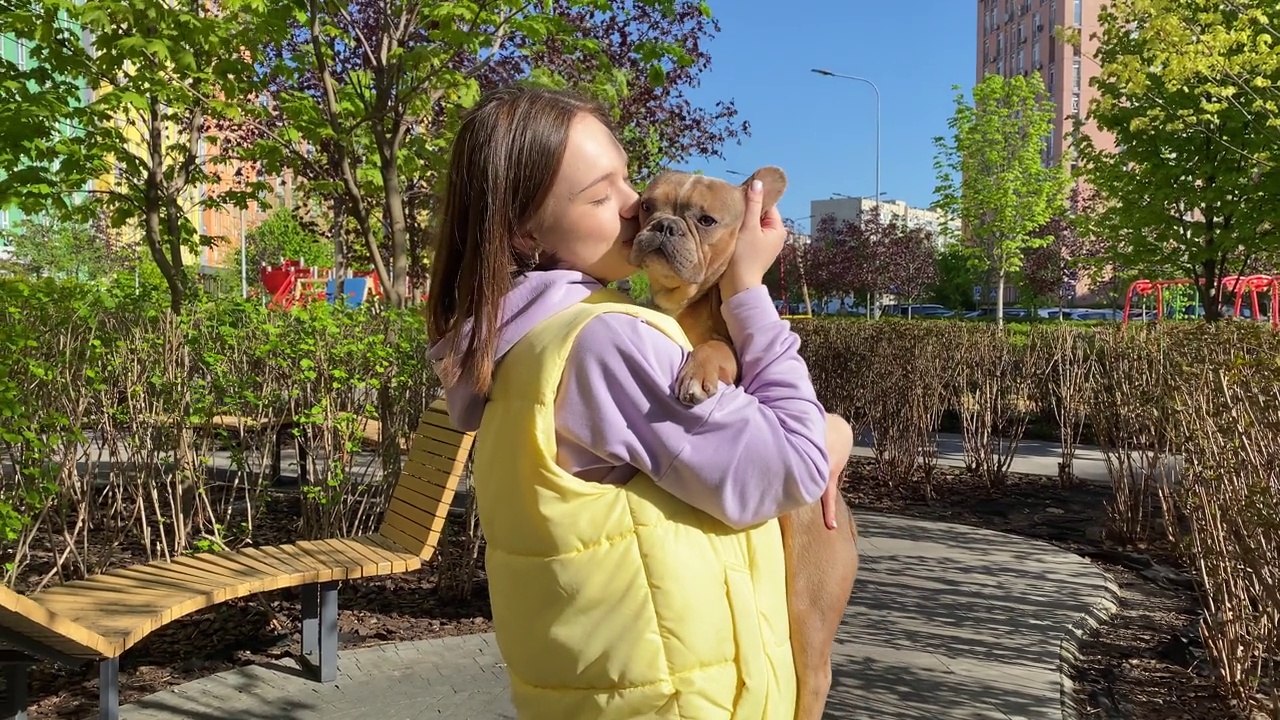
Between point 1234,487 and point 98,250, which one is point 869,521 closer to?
point 1234,487

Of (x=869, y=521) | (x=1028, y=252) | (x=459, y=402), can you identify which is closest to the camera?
(x=459, y=402)

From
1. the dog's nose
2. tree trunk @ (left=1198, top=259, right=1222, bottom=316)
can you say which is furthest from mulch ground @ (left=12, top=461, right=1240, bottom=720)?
tree trunk @ (left=1198, top=259, right=1222, bottom=316)

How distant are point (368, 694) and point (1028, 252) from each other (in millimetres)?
41741

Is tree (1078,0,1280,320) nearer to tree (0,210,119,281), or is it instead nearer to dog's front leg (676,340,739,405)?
dog's front leg (676,340,739,405)

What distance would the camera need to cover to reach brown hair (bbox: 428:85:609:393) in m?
1.55

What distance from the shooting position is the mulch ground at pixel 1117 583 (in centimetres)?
429

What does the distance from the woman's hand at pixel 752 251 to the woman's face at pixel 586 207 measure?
0.68 feet

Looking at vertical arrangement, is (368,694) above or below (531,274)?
below

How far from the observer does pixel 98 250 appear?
36.8 m

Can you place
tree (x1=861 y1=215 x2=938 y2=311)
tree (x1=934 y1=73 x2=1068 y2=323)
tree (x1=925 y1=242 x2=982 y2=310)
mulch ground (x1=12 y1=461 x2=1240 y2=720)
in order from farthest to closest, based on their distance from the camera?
tree (x1=925 y1=242 x2=982 y2=310)
tree (x1=861 y1=215 x2=938 y2=311)
tree (x1=934 y1=73 x2=1068 y2=323)
mulch ground (x1=12 y1=461 x2=1240 y2=720)

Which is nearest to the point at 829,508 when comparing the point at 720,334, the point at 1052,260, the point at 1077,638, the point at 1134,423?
the point at 720,334

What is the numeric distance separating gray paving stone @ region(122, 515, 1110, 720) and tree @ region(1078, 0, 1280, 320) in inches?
193

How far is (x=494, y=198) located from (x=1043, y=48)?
93.1m

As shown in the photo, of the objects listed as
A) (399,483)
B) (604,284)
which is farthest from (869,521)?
(604,284)
